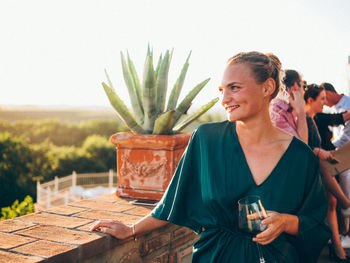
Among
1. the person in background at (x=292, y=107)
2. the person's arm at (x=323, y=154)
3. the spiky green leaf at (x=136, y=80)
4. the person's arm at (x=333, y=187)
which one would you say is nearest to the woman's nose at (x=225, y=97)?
A: the spiky green leaf at (x=136, y=80)

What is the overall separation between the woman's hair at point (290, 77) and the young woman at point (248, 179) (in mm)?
1657

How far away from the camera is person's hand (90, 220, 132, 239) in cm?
209

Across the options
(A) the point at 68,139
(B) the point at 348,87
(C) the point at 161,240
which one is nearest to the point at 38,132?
(A) the point at 68,139

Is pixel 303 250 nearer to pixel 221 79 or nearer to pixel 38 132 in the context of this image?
pixel 221 79

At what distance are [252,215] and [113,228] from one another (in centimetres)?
82

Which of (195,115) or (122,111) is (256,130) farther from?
(122,111)

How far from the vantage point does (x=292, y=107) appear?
3.74m

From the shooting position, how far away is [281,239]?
6.13ft

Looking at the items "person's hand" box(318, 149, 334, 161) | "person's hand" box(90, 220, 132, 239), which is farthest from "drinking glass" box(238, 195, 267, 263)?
"person's hand" box(318, 149, 334, 161)

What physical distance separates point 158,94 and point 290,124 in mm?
1263

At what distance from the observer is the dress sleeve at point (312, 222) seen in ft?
6.16

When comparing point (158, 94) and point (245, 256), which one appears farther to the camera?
point (158, 94)

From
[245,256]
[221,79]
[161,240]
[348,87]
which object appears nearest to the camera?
[245,256]

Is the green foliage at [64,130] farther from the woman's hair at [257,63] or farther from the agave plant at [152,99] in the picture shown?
the woman's hair at [257,63]
